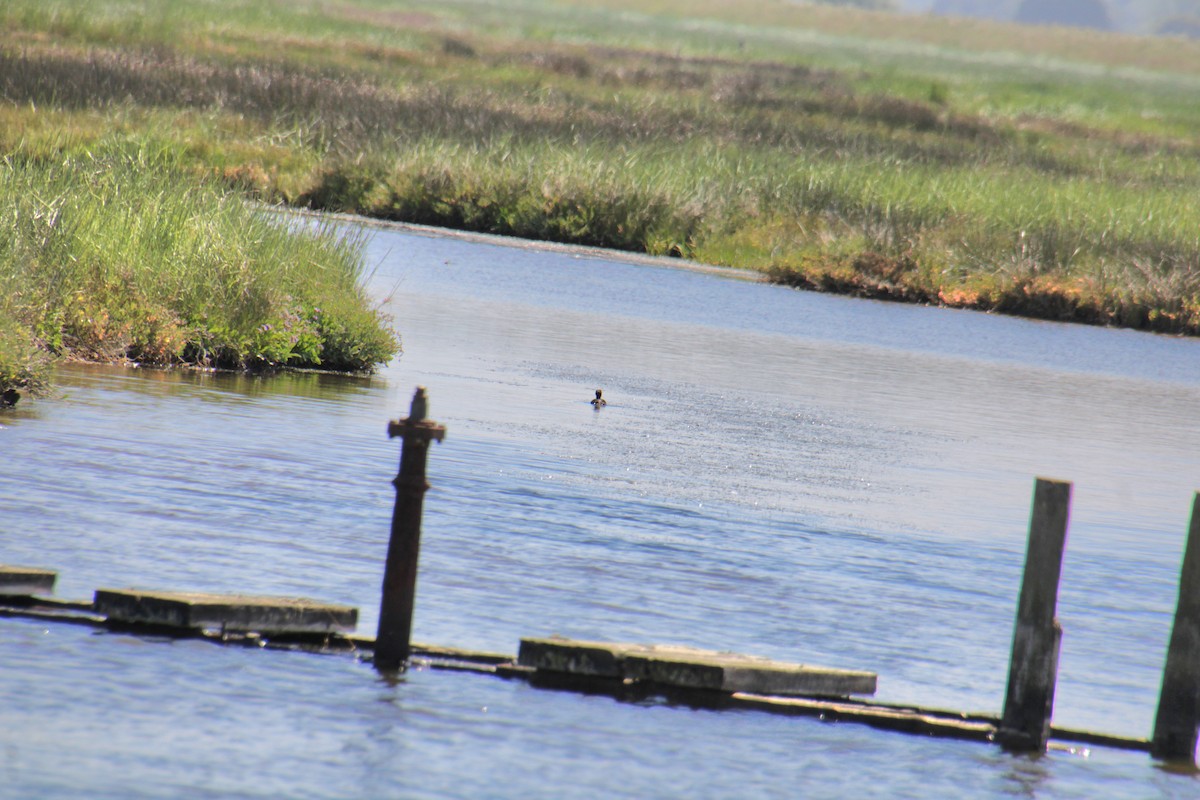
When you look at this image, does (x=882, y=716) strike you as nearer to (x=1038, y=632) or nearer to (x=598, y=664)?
(x=1038, y=632)

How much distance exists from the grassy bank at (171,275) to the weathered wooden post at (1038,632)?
32.8 ft

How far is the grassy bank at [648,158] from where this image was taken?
116 ft

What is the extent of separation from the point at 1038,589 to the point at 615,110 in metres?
39.7

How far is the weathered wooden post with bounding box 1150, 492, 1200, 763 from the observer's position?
9344 mm

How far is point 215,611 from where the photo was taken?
31.5 ft

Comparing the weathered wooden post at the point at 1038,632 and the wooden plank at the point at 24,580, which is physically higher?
the weathered wooden post at the point at 1038,632

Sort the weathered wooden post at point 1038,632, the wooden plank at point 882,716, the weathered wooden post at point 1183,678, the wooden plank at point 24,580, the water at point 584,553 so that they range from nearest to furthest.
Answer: the water at point 584,553
the weathered wooden post at point 1038,632
the weathered wooden post at point 1183,678
the wooden plank at point 882,716
the wooden plank at point 24,580

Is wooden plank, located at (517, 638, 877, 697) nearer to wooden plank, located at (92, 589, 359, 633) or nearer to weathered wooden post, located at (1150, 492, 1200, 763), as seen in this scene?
wooden plank, located at (92, 589, 359, 633)

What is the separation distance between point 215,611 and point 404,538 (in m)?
1.08

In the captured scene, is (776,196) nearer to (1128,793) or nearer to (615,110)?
(615,110)

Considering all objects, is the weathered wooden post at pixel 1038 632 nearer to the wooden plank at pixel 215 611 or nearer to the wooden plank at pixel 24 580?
the wooden plank at pixel 215 611

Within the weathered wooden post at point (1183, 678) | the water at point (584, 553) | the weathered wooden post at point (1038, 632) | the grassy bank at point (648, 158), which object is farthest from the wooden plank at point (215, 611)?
the grassy bank at point (648, 158)

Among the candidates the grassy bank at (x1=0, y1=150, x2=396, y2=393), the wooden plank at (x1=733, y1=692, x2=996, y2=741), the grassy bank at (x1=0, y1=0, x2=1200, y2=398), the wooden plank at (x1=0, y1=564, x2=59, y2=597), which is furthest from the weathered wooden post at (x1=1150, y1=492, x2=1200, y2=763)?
the grassy bank at (x1=0, y1=0, x2=1200, y2=398)

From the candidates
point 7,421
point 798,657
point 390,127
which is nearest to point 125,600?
point 798,657
